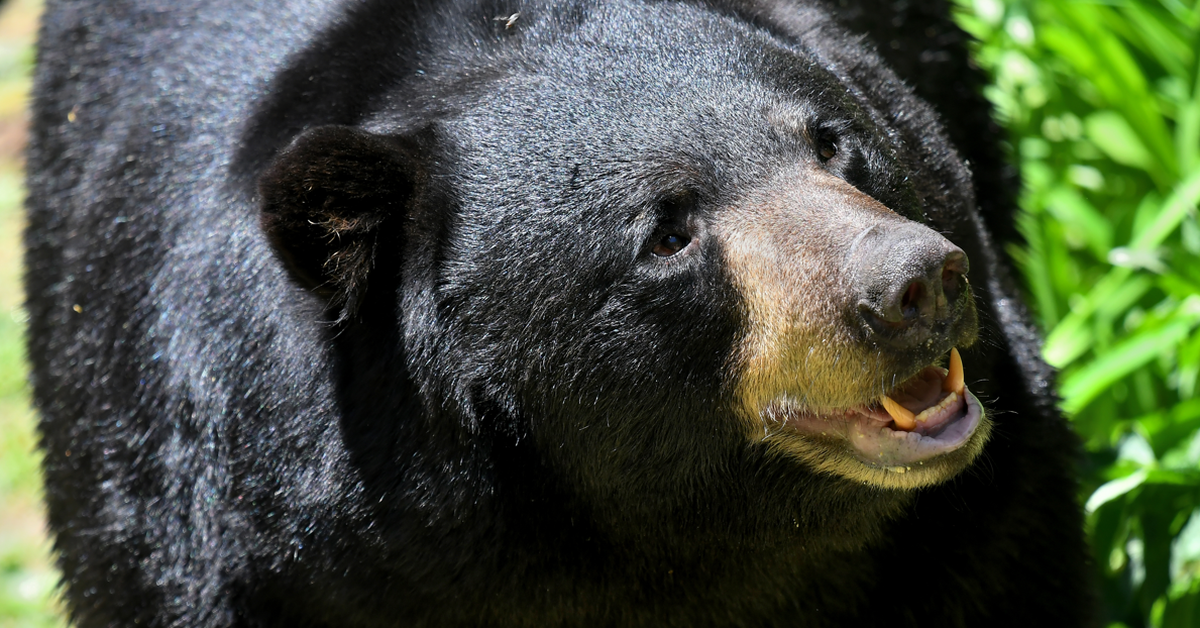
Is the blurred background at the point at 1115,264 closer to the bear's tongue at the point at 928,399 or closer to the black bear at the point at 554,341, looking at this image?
the black bear at the point at 554,341

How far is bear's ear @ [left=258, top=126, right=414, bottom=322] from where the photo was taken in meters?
2.59

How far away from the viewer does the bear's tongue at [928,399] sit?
8.43 ft

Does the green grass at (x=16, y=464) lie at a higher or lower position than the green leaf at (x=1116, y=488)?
lower

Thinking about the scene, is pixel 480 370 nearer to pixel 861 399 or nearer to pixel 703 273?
pixel 703 273

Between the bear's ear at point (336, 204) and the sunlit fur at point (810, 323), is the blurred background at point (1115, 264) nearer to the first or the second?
the sunlit fur at point (810, 323)

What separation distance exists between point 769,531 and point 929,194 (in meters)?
0.88

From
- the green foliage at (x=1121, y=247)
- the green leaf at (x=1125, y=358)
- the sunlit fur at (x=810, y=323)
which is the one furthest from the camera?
the green leaf at (x=1125, y=358)

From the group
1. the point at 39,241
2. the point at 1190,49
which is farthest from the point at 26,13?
the point at 1190,49

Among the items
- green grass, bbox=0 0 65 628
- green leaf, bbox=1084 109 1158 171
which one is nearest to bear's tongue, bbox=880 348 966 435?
green leaf, bbox=1084 109 1158 171

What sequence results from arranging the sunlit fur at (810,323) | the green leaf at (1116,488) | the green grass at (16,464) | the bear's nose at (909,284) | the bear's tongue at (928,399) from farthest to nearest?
the green grass at (16,464) < the green leaf at (1116,488) < the bear's tongue at (928,399) < the sunlit fur at (810,323) < the bear's nose at (909,284)

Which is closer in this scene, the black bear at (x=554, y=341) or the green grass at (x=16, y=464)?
the black bear at (x=554, y=341)

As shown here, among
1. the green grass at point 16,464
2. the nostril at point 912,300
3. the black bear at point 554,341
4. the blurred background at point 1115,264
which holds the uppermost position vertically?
the nostril at point 912,300

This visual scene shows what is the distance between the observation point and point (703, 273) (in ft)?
8.46

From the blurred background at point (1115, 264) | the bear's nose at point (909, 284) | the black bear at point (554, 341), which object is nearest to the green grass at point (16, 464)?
the blurred background at point (1115, 264)
